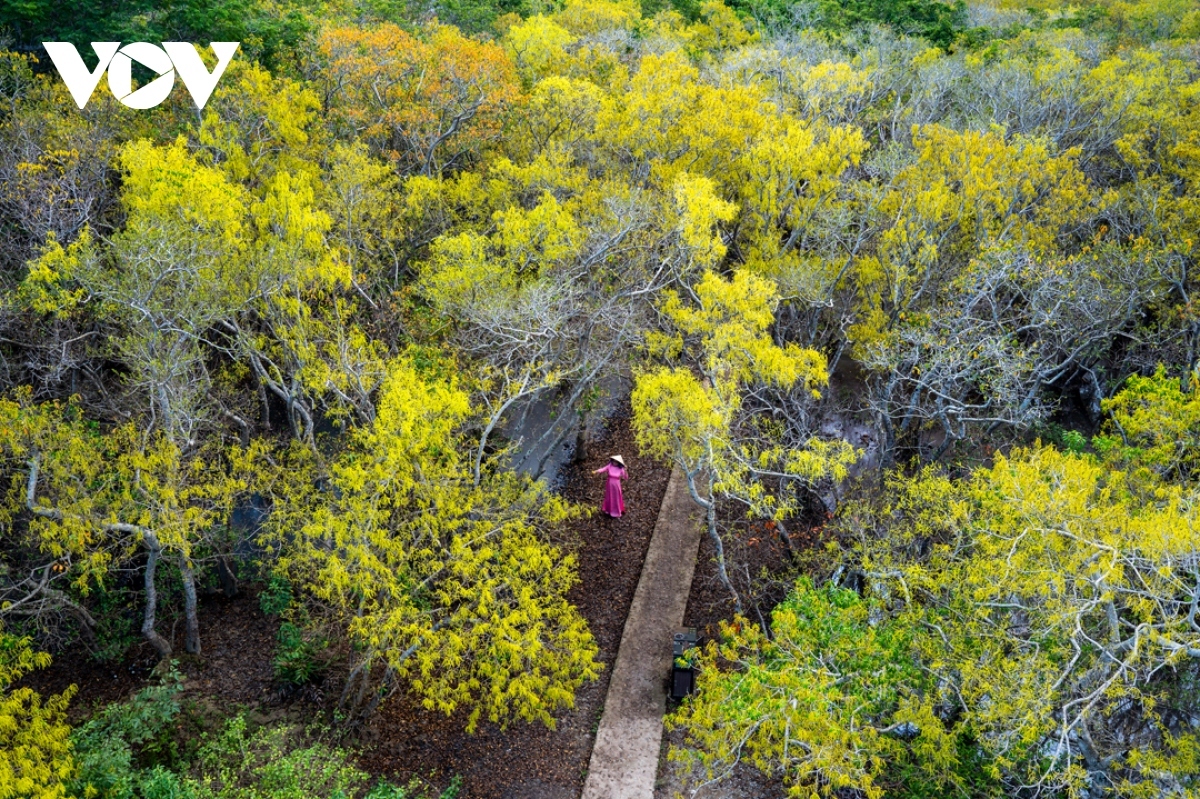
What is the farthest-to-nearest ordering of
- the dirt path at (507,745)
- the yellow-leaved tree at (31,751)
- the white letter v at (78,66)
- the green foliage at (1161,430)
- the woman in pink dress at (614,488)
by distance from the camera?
the woman in pink dress at (614,488) < the white letter v at (78,66) < the dirt path at (507,745) < the green foliage at (1161,430) < the yellow-leaved tree at (31,751)

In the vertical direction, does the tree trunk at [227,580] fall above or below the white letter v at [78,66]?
below

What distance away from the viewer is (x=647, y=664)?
1532 cm

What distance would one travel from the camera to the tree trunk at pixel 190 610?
13.6 meters

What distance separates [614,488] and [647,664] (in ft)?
15.0

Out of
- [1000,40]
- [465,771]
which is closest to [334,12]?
[465,771]

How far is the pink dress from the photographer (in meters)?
18.7

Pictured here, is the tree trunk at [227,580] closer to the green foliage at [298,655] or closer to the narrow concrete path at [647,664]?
the green foliage at [298,655]

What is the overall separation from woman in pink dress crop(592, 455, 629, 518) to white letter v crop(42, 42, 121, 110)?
13545mm

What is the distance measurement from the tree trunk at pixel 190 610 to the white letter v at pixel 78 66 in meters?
10.5

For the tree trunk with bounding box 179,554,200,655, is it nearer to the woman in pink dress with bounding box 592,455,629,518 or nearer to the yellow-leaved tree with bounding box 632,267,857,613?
the yellow-leaved tree with bounding box 632,267,857,613

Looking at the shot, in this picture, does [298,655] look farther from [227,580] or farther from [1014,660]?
[1014,660]

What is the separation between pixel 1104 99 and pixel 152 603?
84.6 ft

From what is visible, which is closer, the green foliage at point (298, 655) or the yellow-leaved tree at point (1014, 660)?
the yellow-leaved tree at point (1014, 660)

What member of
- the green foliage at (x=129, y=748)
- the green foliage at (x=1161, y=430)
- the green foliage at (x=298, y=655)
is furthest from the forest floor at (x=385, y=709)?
the green foliage at (x=1161, y=430)
